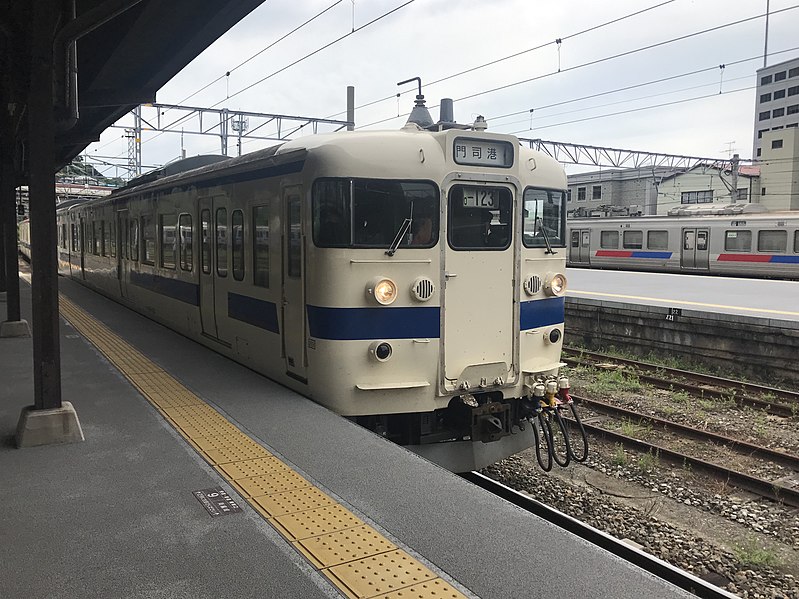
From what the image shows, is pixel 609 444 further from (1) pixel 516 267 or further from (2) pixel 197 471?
(2) pixel 197 471

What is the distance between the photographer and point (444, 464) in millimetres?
5762

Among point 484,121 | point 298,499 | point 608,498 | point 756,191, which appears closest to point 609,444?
point 608,498

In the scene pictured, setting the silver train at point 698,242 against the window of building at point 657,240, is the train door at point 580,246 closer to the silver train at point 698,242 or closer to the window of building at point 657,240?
the silver train at point 698,242

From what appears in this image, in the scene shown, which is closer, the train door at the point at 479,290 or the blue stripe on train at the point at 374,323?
the blue stripe on train at the point at 374,323

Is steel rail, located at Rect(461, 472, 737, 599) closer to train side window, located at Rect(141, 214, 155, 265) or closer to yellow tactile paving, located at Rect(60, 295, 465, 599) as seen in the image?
yellow tactile paving, located at Rect(60, 295, 465, 599)

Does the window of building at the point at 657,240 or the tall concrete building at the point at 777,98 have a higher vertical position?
the tall concrete building at the point at 777,98

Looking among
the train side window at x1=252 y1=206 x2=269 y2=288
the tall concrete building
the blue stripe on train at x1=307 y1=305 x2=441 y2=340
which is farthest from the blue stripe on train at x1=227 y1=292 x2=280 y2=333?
the tall concrete building

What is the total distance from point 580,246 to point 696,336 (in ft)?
48.0

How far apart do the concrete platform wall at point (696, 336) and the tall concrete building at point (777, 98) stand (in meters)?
58.4

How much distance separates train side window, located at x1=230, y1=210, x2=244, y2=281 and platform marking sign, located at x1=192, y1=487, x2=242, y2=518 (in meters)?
3.38

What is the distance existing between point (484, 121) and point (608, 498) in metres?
3.80

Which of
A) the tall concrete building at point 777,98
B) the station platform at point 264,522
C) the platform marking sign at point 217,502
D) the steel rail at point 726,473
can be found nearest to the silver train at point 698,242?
the steel rail at point 726,473

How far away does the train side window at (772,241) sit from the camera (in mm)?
19703

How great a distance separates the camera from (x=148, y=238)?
1070 cm
